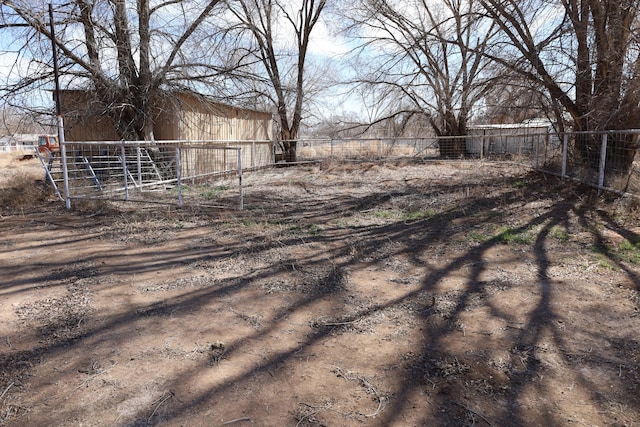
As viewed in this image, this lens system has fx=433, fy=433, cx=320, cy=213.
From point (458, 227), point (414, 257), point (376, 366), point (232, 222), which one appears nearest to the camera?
point (376, 366)

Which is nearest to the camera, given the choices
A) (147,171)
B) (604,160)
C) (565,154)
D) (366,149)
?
(604,160)

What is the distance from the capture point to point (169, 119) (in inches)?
539

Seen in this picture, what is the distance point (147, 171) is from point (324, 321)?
11.1 m

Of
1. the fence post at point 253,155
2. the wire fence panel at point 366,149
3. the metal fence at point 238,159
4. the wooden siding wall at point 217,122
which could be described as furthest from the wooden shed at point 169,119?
the wire fence panel at point 366,149

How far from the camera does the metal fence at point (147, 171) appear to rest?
9.02 meters

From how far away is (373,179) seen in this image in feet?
44.8

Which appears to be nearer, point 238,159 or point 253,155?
point 238,159

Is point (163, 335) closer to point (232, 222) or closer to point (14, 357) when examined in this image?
point (14, 357)

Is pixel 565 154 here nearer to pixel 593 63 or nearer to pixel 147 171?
pixel 593 63

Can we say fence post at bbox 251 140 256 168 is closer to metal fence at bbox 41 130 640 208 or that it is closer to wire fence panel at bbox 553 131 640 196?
metal fence at bbox 41 130 640 208

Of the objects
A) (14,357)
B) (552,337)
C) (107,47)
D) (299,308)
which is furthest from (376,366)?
(107,47)

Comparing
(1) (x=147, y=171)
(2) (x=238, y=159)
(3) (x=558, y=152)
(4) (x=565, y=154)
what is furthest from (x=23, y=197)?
(3) (x=558, y=152)

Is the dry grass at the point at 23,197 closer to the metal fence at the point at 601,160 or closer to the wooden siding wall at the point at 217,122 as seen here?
the wooden siding wall at the point at 217,122

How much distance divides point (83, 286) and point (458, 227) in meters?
5.12
